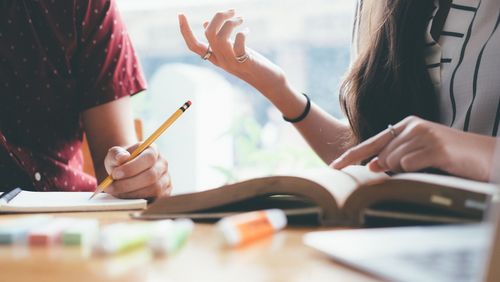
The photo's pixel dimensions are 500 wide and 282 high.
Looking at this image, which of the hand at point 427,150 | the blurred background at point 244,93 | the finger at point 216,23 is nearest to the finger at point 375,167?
the hand at point 427,150

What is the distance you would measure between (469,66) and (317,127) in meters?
0.28

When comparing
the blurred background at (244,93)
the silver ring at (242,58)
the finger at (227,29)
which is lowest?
the blurred background at (244,93)

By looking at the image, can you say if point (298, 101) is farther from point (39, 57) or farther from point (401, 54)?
point (39, 57)

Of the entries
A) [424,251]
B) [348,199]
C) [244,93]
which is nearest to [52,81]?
[348,199]

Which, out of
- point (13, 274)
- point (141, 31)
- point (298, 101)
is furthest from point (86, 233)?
point (141, 31)

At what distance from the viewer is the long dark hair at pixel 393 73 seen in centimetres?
100

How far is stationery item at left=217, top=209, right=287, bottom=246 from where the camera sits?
504 mm

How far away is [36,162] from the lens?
1068 mm

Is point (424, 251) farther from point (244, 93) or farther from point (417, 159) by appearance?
point (244, 93)

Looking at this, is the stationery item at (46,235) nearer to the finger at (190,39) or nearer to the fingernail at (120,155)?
the fingernail at (120,155)

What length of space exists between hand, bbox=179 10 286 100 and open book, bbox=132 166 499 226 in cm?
34

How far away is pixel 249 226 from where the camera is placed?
1.71 ft

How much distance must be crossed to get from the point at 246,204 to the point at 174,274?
0.22 m

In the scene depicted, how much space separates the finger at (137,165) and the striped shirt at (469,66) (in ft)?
1.53
